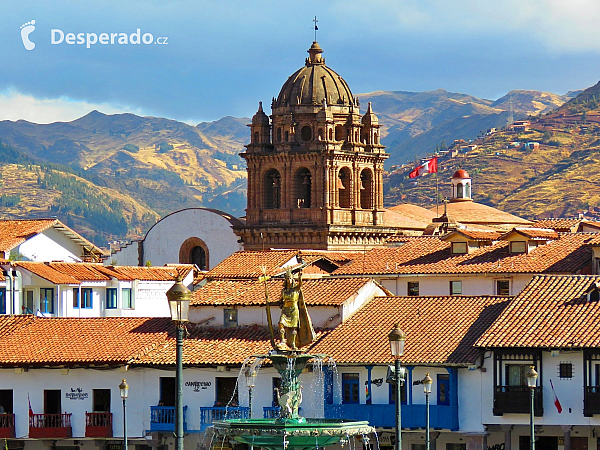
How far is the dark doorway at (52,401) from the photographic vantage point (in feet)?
198

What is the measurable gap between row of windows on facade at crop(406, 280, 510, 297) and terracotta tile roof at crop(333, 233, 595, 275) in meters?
0.50

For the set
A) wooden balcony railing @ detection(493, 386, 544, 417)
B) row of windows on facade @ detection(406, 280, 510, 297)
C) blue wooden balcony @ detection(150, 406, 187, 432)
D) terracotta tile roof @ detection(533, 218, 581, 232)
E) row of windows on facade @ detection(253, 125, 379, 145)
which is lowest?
blue wooden balcony @ detection(150, 406, 187, 432)

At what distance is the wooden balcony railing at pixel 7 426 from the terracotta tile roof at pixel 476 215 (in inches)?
2179

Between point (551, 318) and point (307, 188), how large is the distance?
50371 mm

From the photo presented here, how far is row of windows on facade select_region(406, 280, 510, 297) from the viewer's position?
71.4m

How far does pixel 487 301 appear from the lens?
196ft

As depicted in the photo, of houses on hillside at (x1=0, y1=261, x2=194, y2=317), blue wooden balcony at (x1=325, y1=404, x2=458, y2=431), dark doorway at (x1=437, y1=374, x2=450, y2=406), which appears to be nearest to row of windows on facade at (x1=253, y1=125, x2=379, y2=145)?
houses on hillside at (x1=0, y1=261, x2=194, y2=317)

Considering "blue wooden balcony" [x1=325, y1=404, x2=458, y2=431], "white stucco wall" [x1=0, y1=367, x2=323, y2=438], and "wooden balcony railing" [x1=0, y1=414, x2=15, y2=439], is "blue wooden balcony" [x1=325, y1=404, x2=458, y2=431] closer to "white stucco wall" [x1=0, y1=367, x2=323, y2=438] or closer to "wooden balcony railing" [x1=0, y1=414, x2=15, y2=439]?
"white stucco wall" [x1=0, y1=367, x2=323, y2=438]

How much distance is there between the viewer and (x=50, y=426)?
2350 inches

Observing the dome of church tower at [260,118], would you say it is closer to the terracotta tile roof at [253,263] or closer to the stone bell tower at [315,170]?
the stone bell tower at [315,170]

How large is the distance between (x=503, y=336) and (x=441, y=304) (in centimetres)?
630

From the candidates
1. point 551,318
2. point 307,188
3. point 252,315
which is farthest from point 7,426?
point 307,188

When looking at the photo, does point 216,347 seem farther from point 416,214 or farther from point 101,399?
point 416,214

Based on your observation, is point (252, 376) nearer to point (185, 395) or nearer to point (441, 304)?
point (185, 395)
